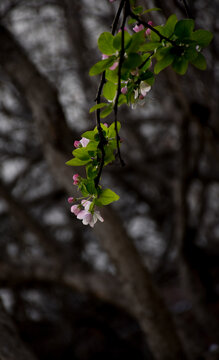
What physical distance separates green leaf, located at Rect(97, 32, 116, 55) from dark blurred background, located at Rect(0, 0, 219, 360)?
5.51 feet

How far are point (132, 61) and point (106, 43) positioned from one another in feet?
0.20

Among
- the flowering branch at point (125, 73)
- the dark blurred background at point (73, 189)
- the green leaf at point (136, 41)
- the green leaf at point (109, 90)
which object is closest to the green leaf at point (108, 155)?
the flowering branch at point (125, 73)

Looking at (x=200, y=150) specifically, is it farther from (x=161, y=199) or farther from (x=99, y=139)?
(x=99, y=139)

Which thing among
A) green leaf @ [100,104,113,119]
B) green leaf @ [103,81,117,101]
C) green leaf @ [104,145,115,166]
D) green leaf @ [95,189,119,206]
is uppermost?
green leaf @ [103,81,117,101]

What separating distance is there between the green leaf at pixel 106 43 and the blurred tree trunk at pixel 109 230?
1873mm

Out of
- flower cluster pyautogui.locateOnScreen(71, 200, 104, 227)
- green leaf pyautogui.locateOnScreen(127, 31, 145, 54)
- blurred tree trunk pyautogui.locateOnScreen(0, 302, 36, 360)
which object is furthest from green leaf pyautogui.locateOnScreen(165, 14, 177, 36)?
blurred tree trunk pyautogui.locateOnScreen(0, 302, 36, 360)

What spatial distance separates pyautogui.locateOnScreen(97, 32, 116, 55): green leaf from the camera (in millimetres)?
667

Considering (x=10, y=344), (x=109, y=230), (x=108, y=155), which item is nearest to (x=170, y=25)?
(x=108, y=155)

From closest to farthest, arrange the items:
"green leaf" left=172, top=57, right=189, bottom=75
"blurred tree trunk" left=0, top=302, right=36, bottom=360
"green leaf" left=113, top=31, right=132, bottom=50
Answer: "green leaf" left=113, top=31, right=132, bottom=50 → "green leaf" left=172, top=57, right=189, bottom=75 → "blurred tree trunk" left=0, top=302, right=36, bottom=360

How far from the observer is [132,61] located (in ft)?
2.22

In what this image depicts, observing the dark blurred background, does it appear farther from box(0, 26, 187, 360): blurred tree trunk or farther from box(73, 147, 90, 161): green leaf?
box(73, 147, 90, 161): green leaf

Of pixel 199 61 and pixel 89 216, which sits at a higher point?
pixel 199 61

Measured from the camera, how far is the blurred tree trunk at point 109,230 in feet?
8.09

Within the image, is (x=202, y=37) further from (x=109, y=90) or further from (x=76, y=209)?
(x=76, y=209)
